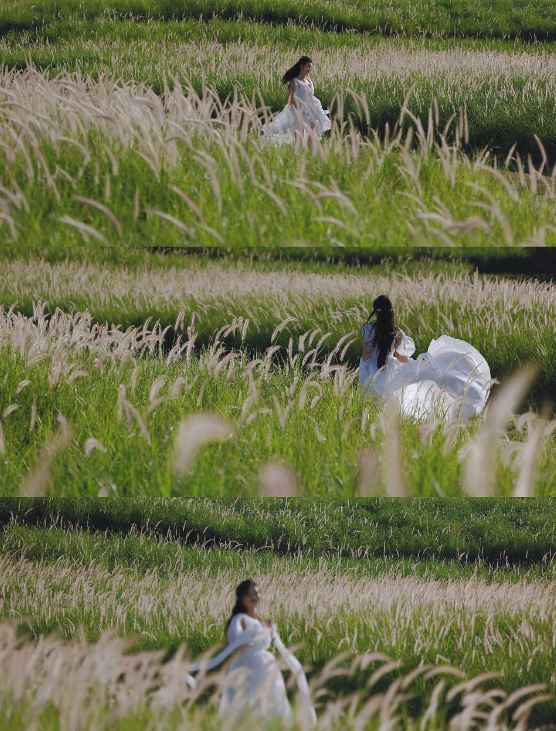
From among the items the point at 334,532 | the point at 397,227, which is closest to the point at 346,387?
the point at 397,227

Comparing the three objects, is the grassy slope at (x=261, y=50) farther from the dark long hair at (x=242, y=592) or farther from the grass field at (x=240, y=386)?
the dark long hair at (x=242, y=592)

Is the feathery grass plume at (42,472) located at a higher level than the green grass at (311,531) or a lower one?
lower

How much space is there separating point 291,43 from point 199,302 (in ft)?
10.1

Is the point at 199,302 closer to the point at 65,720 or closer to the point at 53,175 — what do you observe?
the point at 53,175

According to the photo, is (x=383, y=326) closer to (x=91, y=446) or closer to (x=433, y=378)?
(x=433, y=378)

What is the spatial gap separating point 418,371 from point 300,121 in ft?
4.05

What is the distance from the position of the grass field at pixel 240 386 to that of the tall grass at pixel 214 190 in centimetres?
46

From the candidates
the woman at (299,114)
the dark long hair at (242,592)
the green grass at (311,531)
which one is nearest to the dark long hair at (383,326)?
the woman at (299,114)

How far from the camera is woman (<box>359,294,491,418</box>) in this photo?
13.1 feet

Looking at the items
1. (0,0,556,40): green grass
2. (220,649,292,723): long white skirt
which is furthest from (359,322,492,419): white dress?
(0,0,556,40): green grass

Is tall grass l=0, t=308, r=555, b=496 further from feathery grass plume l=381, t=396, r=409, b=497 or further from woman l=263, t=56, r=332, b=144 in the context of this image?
woman l=263, t=56, r=332, b=144

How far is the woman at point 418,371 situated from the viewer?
3980mm

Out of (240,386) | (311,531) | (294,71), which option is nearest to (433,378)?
(240,386)

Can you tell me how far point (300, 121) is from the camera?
3789mm
